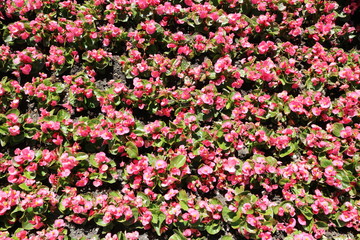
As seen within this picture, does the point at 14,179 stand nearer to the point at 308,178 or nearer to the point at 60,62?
the point at 60,62

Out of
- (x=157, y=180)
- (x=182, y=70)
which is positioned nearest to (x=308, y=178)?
(x=157, y=180)

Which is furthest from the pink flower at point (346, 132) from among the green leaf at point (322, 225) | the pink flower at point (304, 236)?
the pink flower at point (304, 236)

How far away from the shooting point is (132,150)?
2.45 metres

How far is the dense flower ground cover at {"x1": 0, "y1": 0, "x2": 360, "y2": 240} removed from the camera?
2.25m

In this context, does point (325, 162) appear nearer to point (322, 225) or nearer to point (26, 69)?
point (322, 225)

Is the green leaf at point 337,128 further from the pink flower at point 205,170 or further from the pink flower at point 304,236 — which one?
the pink flower at point 205,170

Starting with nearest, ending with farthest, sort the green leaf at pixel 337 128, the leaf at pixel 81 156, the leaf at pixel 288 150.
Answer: the leaf at pixel 81 156, the leaf at pixel 288 150, the green leaf at pixel 337 128

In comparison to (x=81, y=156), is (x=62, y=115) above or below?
above

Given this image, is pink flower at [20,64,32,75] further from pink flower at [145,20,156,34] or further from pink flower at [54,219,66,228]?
pink flower at [54,219,66,228]

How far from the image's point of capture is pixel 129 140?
8.19ft

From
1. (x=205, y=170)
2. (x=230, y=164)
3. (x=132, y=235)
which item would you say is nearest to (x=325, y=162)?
(x=230, y=164)

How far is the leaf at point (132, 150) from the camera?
96.3 inches

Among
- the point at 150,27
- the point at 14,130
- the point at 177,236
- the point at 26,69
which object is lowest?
the point at 177,236

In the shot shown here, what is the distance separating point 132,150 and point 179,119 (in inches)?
18.3
